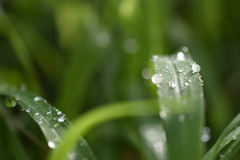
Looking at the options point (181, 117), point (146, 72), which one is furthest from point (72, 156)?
point (146, 72)

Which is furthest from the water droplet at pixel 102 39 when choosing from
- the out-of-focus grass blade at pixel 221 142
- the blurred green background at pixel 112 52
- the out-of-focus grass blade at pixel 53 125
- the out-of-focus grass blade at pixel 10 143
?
the out-of-focus grass blade at pixel 221 142

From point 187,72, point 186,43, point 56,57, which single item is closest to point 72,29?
point 56,57

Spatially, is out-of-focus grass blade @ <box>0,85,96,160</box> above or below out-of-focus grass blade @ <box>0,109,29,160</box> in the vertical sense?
below

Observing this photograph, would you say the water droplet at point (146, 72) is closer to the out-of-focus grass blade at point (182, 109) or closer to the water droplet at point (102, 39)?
the water droplet at point (102, 39)

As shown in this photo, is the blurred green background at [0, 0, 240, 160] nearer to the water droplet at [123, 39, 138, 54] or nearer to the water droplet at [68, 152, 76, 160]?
the water droplet at [123, 39, 138, 54]

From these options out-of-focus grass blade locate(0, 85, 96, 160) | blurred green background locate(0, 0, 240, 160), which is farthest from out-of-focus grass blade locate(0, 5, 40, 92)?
out-of-focus grass blade locate(0, 85, 96, 160)
